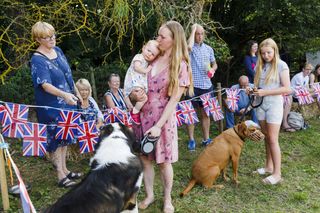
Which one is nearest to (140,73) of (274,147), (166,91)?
(166,91)

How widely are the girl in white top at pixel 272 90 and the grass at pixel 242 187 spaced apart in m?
0.36

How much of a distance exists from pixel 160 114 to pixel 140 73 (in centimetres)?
63

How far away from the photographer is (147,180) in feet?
→ 13.0

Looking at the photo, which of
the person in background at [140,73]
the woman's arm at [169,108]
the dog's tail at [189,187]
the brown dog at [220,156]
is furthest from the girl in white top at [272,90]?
the person in background at [140,73]

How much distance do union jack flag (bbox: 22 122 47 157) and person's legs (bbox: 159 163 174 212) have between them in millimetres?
1386

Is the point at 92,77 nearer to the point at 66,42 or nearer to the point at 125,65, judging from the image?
the point at 125,65

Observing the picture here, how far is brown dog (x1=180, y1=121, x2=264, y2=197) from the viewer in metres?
4.45

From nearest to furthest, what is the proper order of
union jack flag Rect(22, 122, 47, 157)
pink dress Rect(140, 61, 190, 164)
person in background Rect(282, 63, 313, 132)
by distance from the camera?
1. pink dress Rect(140, 61, 190, 164)
2. union jack flag Rect(22, 122, 47, 157)
3. person in background Rect(282, 63, 313, 132)

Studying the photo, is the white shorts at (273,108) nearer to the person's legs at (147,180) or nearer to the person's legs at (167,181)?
the person's legs at (167,181)

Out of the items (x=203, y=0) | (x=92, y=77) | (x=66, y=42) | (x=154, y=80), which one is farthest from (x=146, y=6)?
(x=154, y=80)

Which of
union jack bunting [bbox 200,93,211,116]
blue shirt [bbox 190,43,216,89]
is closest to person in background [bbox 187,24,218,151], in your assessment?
blue shirt [bbox 190,43,216,89]

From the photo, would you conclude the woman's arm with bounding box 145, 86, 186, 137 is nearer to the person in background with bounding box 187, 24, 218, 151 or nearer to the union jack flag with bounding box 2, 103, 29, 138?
the union jack flag with bounding box 2, 103, 29, 138

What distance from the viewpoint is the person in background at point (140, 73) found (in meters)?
3.65

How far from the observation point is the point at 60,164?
4.45m
